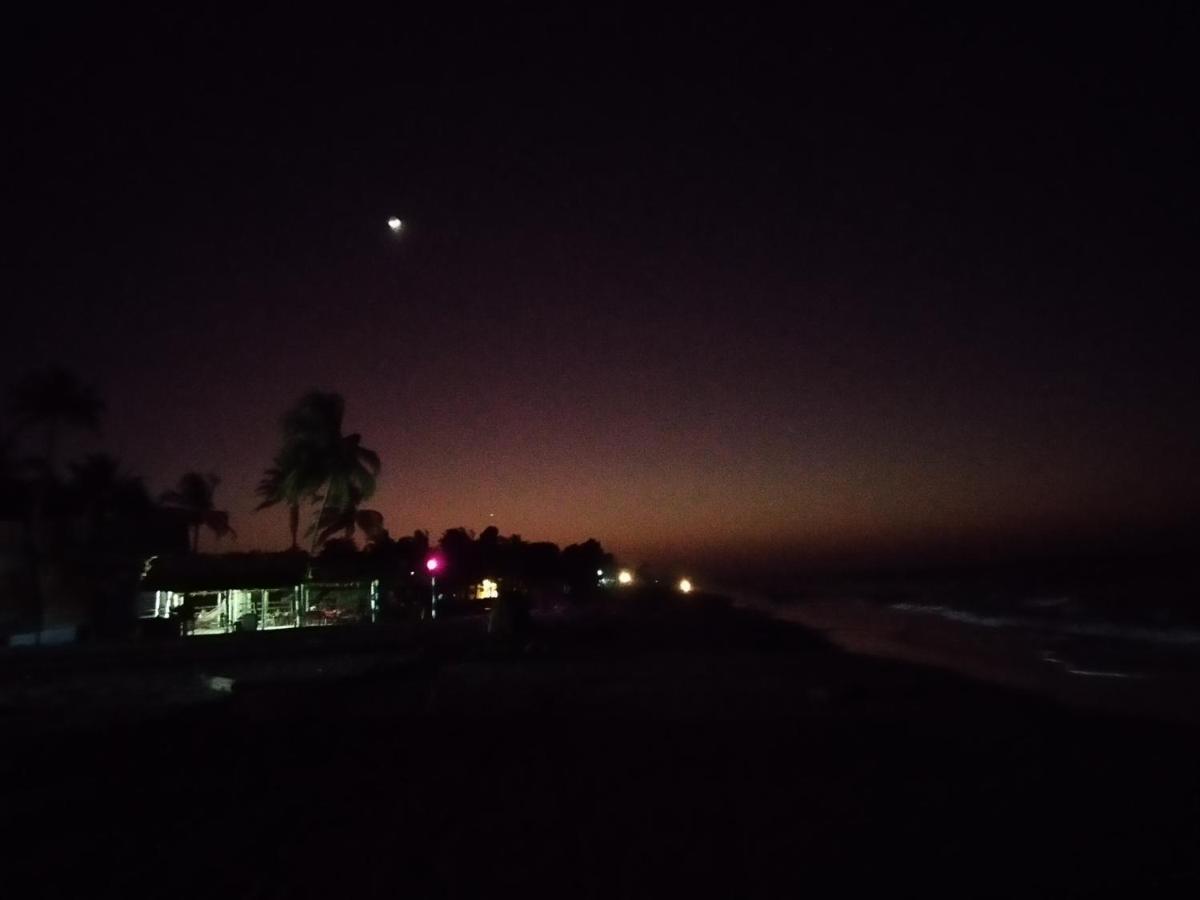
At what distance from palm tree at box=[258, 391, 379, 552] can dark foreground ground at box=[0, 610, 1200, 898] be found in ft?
130

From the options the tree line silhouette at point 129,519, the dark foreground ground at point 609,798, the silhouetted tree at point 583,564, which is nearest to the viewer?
the dark foreground ground at point 609,798

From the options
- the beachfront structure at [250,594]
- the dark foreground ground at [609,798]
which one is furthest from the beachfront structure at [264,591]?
the dark foreground ground at [609,798]

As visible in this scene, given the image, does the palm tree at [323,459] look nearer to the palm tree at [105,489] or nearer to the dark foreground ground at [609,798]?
the palm tree at [105,489]

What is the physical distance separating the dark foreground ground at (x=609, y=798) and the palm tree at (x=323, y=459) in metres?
39.6

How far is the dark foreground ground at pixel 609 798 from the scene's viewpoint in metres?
6.82

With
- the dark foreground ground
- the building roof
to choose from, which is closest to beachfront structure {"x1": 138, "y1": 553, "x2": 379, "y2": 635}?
the building roof

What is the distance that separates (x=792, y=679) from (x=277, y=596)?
108ft

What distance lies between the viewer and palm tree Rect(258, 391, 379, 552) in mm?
54375

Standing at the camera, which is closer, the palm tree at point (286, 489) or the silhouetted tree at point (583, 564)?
the palm tree at point (286, 489)

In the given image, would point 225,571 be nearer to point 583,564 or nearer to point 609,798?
point 609,798

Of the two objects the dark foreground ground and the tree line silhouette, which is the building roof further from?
the dark foreground ground

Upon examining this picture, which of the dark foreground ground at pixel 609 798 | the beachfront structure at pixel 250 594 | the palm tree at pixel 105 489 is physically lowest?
the dark foreground ground at pixel 609 798

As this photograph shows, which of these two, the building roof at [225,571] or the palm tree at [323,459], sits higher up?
the palm tree at [323,459]

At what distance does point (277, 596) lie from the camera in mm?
46094
